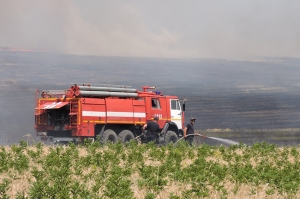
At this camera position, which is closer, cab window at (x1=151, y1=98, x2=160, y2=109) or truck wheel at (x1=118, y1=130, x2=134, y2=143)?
truck wheel at (x1=118, y1=130, x2=134, y2=143)

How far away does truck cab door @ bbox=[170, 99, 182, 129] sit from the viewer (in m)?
37.8

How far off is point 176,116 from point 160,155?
47.3 ft

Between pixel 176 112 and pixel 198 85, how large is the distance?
A: 4019 cm

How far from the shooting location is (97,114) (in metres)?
33.4

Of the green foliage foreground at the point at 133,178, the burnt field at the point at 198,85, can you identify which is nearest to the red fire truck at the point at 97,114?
the burnt field at the point at 198,85

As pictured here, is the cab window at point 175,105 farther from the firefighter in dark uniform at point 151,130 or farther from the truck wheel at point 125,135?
the firefighter in dark uniform at point 151,130

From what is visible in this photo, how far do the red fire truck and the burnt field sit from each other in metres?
2.65

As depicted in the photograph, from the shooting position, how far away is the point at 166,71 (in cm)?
8669

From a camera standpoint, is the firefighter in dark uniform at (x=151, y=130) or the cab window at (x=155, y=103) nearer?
the firefighter in dark uniform at (x=151, y=130)

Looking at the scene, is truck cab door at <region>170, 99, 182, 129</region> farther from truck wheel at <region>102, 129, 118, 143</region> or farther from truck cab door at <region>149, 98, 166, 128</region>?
truck wheel at <region>102, 129, 118, 143</region>

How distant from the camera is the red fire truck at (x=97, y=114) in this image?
33.0 meters

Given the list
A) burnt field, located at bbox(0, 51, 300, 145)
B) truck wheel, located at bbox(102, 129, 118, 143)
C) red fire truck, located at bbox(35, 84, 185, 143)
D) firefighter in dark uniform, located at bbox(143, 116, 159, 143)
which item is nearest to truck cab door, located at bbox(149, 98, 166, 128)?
red fire truck, located at bbox(35, 84, 185, 143)

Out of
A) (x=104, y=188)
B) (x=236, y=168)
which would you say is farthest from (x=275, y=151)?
(x=104, y=188)

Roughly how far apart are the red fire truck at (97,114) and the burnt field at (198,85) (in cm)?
265
